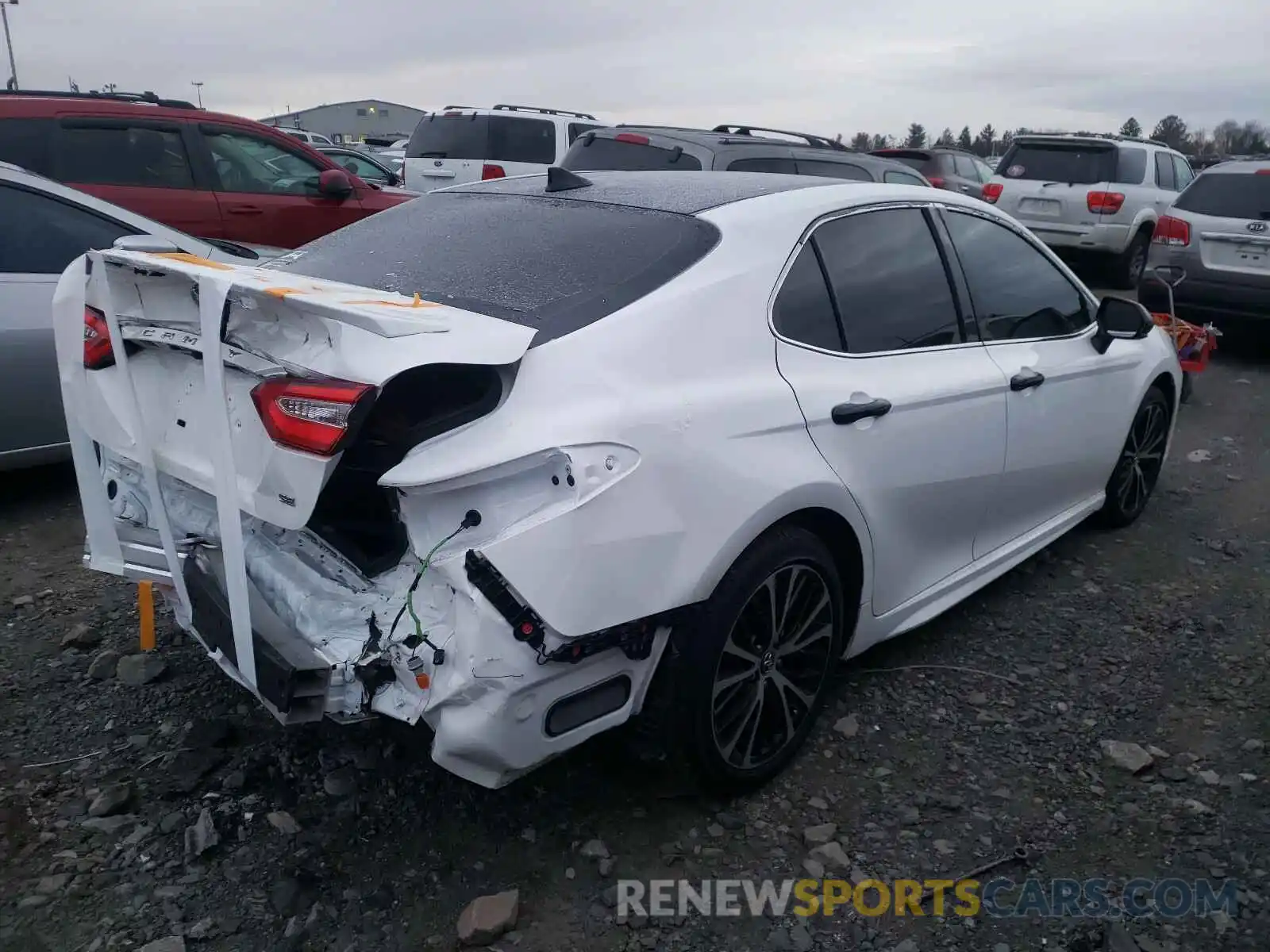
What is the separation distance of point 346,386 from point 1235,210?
335 inches

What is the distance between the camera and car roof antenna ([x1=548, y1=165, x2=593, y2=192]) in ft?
11.2

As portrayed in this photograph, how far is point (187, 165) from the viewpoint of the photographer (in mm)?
7250

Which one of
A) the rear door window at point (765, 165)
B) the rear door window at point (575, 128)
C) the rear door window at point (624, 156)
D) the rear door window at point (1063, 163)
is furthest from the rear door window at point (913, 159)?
the rear door window at point (624, 156)

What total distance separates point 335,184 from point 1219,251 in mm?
6909

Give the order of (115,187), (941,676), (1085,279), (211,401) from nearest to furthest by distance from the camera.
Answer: (211,401) < (941,676) < (115,187) < (1085,279)

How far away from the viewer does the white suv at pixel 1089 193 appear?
1163cm

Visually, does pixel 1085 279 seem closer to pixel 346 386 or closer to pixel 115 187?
pixel 115 187

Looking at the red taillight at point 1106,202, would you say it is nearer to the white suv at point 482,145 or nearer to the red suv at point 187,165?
the white suv at point 482,145

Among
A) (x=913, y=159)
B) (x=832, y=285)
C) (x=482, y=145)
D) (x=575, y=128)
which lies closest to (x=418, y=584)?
(x=832, y=285)

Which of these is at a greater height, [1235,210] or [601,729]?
[1235,210]

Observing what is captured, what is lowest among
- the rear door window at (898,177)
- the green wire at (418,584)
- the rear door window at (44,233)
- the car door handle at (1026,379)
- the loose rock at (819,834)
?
the loose rock at (819,834)

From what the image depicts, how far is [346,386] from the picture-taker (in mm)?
2137

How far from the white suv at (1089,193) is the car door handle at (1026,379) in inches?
355

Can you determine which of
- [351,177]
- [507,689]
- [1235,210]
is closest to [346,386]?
[507,689]
